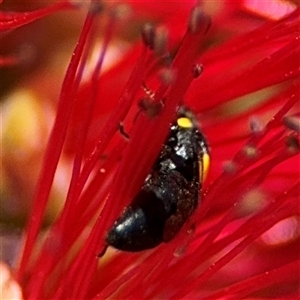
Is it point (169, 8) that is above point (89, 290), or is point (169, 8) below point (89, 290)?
above

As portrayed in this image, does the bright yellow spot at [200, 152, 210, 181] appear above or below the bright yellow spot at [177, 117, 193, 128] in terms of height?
below

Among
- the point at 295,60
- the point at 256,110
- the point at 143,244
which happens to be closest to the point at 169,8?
the point at 256,110

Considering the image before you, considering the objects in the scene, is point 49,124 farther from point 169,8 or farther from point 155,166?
point 155,166

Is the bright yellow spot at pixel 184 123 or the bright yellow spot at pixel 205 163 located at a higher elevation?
the bright yellow spot at pixel 184 123

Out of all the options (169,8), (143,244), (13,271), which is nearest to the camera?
(143,244)
